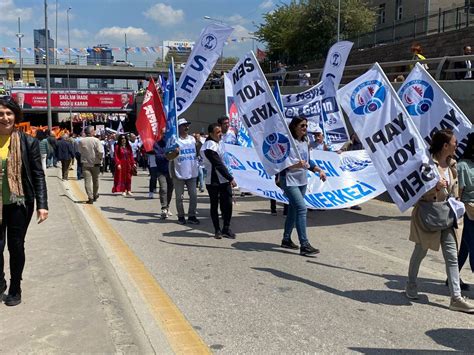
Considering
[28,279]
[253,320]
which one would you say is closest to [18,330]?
[28,279]

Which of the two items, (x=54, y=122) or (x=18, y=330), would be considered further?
(x=54, y=122)

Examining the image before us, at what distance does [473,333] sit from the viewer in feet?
13.9

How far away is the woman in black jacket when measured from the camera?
4.47 metres

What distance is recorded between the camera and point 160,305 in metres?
4.94

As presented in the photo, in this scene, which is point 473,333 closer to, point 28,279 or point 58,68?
point 28,279

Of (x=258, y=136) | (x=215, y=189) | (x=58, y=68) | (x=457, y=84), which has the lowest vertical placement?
(x=215, y=189)

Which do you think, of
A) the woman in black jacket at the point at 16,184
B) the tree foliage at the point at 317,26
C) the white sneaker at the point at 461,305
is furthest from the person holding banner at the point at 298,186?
the tree foliage at the point at 317,26

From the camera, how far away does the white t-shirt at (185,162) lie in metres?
9.31

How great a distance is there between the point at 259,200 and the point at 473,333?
841cm

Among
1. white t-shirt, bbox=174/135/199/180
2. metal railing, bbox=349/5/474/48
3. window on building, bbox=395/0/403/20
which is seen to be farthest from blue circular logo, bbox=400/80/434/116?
window on building, bbox=395/0/403/20

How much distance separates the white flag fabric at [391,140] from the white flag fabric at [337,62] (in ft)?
20.9

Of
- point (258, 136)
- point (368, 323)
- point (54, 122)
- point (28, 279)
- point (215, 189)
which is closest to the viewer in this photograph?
point (368, 323)

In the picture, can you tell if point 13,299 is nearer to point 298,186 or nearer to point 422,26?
point 298,186

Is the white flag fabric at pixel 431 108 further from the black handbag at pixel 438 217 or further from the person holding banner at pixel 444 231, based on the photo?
the black handbag at pixel 438 217
